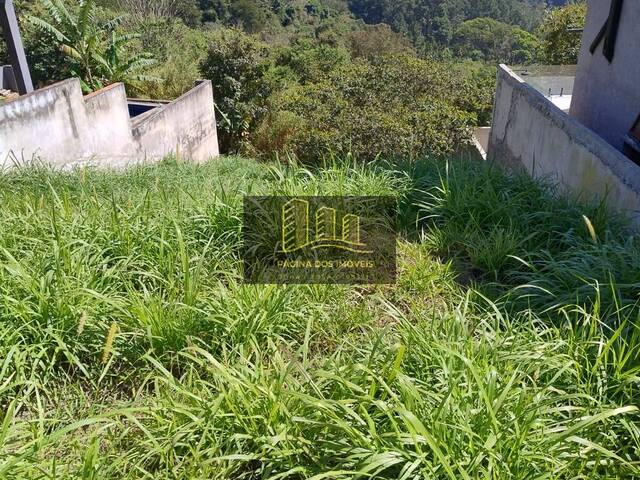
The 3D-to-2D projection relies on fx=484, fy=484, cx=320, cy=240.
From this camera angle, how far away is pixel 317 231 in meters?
→ 3.36

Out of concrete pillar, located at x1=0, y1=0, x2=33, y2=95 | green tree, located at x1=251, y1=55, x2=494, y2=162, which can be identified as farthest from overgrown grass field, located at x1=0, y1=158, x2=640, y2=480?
green tree, located at x1=251, y1=55, x2=494, y2=162

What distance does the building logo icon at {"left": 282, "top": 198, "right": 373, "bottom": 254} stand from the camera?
3.29 m

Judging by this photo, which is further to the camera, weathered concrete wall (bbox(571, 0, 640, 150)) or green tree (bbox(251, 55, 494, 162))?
green tree (bbox(251, 55, 494, 162))

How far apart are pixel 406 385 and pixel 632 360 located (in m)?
1.01

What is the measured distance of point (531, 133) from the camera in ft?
21.1

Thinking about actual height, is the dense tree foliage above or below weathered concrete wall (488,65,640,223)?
below

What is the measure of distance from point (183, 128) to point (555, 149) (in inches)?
356

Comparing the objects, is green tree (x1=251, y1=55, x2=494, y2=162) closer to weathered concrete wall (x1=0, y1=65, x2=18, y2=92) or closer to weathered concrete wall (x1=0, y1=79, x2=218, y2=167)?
weathered concrete wall (x1=0, y1=79, x2=218, y2=167)

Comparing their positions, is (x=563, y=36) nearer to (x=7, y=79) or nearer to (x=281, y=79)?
(x=281, y=79)

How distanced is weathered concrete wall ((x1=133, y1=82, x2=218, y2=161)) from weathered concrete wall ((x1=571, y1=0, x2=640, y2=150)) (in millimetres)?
6973

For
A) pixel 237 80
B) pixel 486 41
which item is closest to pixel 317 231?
pixel 237 80

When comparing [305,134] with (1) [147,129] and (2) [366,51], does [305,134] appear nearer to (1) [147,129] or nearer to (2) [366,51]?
(1) [147,129]

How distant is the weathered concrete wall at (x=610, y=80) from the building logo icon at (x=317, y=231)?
183 inches

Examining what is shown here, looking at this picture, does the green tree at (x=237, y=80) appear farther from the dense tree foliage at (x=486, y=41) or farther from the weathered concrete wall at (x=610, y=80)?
the dense tree foliage at (x=486, y=41)
